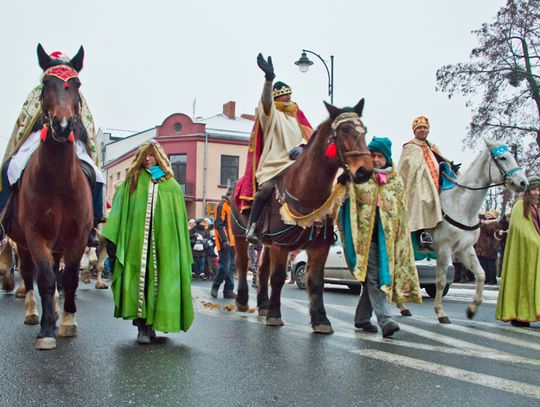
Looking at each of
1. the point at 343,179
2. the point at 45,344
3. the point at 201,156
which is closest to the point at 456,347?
the point at 343,179

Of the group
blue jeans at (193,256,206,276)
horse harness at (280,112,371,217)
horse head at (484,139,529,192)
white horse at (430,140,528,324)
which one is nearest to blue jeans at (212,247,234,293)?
white horse at (430,140,528,324)

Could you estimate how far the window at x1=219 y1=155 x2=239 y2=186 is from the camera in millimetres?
47781

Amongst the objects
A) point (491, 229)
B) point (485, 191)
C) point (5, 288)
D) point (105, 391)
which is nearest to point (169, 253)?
point (105, 391)

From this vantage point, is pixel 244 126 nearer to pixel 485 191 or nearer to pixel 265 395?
pixel 485 191

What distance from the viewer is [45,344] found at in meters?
5.98

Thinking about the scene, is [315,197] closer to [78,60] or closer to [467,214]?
[78,60]

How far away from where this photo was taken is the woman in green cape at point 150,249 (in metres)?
6.46

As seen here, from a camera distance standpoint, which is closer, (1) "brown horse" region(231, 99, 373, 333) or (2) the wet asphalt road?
(2) the wet asphalt road

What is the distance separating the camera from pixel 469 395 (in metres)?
4.61

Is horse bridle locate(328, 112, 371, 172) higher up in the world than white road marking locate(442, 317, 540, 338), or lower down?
higher up

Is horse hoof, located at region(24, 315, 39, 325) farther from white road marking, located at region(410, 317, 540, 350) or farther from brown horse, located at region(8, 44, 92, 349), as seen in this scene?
white road marking, located at region(410, 317, 540, 350)

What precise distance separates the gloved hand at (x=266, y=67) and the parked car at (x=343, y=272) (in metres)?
7.45

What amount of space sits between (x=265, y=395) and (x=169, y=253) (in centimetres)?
253

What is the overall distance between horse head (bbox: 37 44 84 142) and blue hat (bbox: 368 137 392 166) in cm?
363
